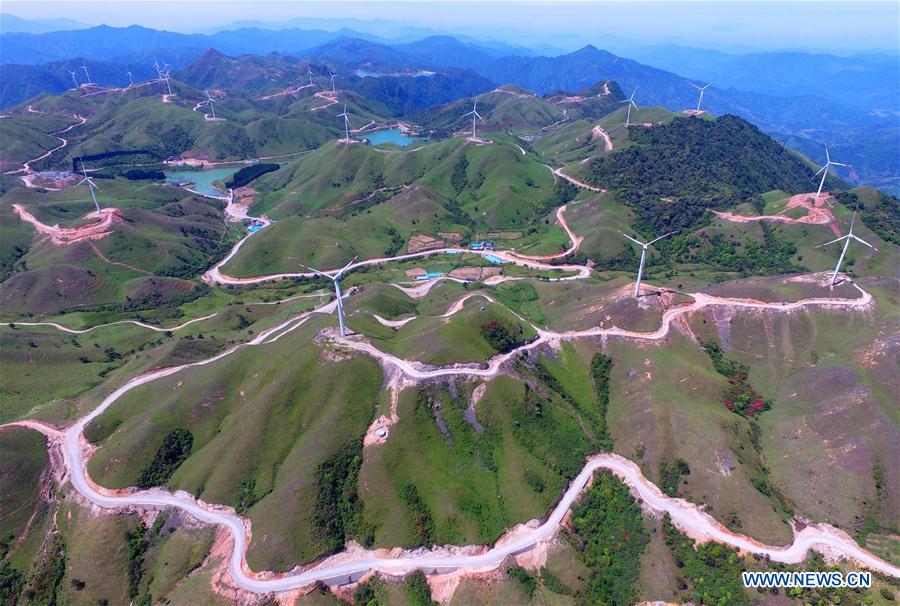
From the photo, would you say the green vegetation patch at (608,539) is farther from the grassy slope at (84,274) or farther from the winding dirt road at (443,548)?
the grassy slope at (84,274)

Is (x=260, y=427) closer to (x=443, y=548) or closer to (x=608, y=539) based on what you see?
(x=443, y=548)

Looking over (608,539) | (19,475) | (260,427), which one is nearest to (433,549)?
(608,539)

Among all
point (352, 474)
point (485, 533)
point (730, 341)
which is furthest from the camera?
point (730, 341)

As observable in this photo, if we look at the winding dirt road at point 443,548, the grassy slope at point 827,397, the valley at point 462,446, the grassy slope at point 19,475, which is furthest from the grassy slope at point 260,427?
the grassy slope at point 827,397

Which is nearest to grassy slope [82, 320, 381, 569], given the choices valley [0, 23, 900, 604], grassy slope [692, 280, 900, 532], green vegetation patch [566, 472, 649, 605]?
→ valley [0, 23, 900, 604]

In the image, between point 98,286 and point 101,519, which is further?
point 98,286

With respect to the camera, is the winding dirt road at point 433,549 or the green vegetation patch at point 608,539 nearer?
the green vegetation patch at point 608,539

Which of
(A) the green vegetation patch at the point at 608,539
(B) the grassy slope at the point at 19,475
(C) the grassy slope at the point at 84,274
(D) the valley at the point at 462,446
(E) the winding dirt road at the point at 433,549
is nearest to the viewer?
(A) the green vegetation patch at the point at 608,539

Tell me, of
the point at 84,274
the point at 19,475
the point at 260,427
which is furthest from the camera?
the point at 84,274

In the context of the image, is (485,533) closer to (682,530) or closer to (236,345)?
(682,530)

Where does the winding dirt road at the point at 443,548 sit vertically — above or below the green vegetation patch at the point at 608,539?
above

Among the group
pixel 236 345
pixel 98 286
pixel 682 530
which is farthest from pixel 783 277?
pixel 98 286
